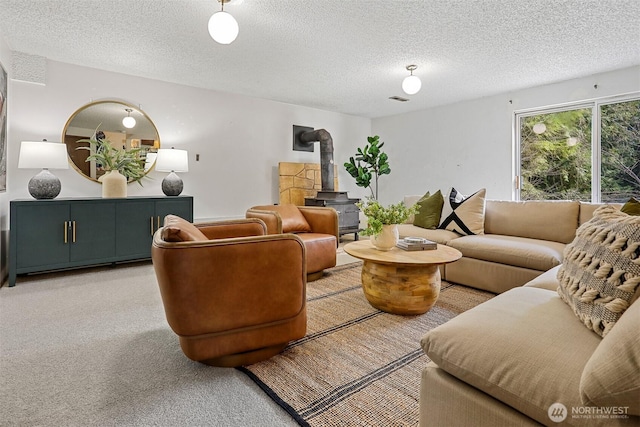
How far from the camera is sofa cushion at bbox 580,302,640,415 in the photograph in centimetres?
65

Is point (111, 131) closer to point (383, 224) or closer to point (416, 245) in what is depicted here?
point (383, 224)

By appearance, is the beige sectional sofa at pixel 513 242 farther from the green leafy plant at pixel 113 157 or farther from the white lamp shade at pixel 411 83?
the green leafy plant at pixel 113 157

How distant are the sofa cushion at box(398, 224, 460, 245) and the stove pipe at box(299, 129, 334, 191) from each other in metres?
2.01

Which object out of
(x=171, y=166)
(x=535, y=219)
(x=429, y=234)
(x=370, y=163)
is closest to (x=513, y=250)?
(x=535, y=219)

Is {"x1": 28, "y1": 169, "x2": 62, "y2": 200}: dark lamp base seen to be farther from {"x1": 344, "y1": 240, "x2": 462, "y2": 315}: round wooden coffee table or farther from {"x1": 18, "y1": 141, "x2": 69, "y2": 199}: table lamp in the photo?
{"x1": 344, "y1": 240, "x2": 462, "y2": 315}: round wooden coffee table

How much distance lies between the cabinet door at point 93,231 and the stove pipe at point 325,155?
3103 millimetres

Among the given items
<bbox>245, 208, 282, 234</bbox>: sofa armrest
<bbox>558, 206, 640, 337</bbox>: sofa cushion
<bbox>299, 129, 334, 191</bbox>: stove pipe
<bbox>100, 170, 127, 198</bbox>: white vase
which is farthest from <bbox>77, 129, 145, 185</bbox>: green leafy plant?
<bbox>558, 206, 640, 337</bbox>: sofa cushion

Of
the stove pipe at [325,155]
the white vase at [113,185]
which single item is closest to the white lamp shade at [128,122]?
the white vase at [113,185]

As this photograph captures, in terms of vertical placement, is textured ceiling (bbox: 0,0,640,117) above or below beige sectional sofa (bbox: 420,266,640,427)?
above

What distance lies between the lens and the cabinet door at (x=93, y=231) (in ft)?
11.0

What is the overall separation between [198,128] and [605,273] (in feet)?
15.2

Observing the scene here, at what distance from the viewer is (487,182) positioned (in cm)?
510

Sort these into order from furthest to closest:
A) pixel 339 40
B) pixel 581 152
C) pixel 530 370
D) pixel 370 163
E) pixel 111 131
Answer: pixel 370 163 < pixel 581 152 < pixel 111 131 < pixel 339 40 < pixel 530 370

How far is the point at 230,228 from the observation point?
2.49m
